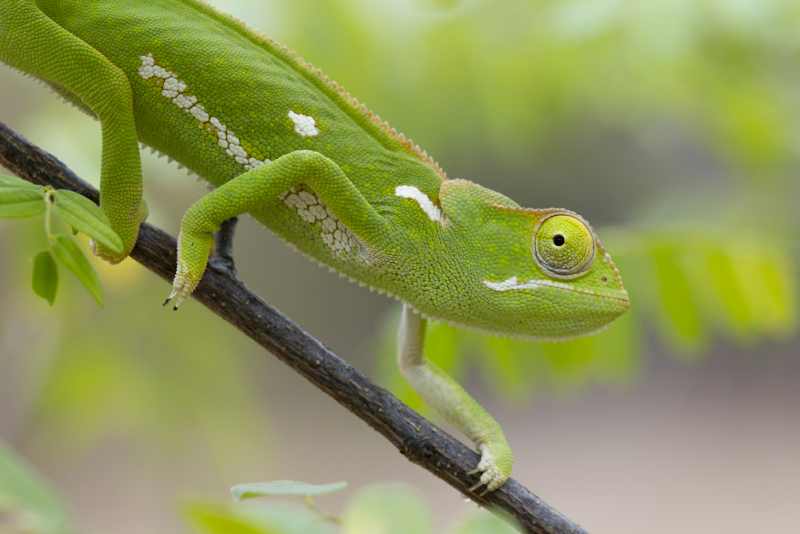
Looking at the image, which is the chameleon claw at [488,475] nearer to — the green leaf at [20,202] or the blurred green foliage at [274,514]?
the blurred green foliage at [274,514]

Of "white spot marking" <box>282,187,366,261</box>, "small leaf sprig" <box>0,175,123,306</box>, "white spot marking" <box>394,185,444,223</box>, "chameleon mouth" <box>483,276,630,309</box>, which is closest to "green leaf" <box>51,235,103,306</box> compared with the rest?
"small leaf sprig" <box>0,175,123,306</box>

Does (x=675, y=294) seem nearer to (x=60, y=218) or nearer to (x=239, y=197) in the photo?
(x=239, y=197)

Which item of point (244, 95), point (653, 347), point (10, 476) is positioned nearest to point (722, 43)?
point (244, 95)

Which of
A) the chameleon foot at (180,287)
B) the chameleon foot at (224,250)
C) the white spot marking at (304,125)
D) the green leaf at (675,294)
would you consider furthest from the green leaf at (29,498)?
the green leaf at (675,294)

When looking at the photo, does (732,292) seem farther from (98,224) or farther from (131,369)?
(131,369)

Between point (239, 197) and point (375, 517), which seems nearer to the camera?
point (375, 517)

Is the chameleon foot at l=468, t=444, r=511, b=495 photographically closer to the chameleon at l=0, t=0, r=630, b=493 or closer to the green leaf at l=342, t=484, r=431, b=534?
the chameleon at l=0, t=0, r=630, b=493

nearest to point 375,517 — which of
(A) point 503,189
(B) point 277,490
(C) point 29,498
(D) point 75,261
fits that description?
(B) point 277,490
